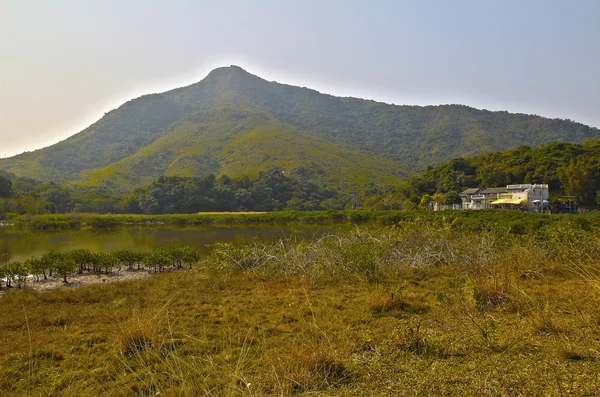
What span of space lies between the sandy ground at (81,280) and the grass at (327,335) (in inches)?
103

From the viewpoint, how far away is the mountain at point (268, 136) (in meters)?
95.2

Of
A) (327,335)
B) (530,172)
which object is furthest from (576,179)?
(327,335)

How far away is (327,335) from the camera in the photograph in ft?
14.6

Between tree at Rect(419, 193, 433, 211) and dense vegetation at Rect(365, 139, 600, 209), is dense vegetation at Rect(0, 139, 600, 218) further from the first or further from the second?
tree at Rect(419, 193, 433, 211)

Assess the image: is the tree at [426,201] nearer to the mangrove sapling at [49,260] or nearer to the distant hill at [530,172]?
the distant hill at [530,172]

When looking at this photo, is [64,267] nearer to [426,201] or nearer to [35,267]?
[35,267]

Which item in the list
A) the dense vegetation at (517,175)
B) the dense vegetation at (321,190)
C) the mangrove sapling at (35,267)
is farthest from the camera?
the dense vegetation at (321,190)

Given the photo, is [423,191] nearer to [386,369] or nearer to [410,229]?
[410,229]

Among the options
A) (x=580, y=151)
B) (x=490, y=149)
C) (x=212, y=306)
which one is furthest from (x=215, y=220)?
(x=490, y=149)

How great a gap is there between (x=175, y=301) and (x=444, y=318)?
542 cm

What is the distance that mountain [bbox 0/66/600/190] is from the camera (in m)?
95.2

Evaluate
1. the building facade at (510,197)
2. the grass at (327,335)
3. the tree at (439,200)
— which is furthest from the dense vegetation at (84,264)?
the tree at (439,200)

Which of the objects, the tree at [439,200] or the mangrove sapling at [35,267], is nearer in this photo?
the mangrove sapling at [35,267]

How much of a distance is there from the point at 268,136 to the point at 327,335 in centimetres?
10792
